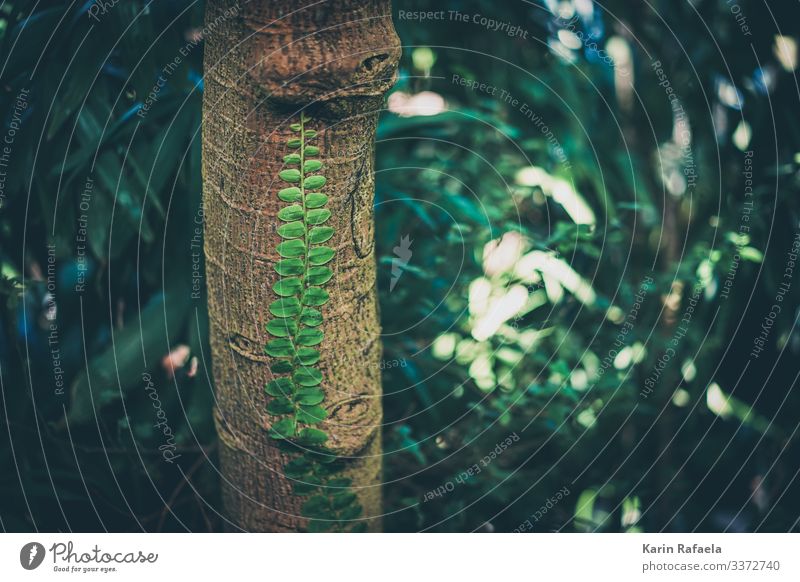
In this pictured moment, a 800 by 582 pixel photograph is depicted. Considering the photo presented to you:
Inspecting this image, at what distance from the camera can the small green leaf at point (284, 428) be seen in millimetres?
779

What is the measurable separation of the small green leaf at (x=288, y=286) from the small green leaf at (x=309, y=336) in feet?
0.14

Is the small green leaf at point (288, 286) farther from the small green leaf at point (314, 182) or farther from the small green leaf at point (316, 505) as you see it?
the small green leaf at point (316, 505)

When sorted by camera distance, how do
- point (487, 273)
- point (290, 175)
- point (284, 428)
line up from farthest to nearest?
point (487, 273), point (284, 428), point (290, 175)

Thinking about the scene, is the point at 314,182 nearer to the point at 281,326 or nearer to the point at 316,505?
the point at 281,326

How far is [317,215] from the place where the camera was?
0.69 meters

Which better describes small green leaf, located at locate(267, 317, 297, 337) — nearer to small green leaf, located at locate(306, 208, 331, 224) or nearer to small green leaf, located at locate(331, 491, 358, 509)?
small green leaf, located at locate(306, 208, 331, 224)

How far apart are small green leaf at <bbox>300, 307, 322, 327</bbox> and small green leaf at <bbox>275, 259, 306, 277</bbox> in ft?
0.14

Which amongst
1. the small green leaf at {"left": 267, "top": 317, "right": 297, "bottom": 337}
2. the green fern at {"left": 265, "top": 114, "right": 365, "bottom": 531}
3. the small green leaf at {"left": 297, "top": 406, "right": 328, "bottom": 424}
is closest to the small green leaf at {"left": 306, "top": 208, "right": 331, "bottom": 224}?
the green fern at {"left": 265, "top": 114, "right": 365, "bottom": 531}

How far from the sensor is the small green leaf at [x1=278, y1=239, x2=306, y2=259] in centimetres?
70

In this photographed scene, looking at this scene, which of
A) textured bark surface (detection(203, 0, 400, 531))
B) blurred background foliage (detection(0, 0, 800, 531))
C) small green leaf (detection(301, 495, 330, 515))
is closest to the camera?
textured bark surface (detection(203, 0, 400, 531))

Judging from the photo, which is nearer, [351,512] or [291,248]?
[291,248]
